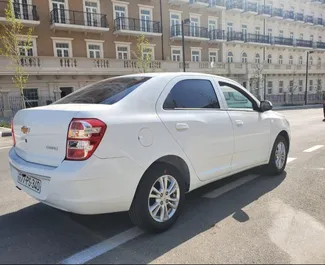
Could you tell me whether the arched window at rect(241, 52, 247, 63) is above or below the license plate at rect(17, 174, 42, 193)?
above

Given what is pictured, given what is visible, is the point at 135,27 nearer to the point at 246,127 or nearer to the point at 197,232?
the point at 246,127

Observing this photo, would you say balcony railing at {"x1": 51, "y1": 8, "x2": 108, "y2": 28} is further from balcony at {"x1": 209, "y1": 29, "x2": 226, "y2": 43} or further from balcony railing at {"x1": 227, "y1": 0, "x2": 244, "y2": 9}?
balcony railing at {"x1": 227, "y1": 0, "x2": 244, "y2": 9}

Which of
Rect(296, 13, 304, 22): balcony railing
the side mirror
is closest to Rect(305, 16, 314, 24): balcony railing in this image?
Rect(296, 13, 304, 22): balcony railing

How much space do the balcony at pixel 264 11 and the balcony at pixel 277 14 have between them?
0.69m

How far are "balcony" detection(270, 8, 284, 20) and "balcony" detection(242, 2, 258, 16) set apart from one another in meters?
3.51

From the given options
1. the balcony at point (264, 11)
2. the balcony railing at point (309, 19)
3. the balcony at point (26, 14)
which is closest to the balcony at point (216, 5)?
the balcony at point (264, 11)

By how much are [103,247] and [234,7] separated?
36950 mm

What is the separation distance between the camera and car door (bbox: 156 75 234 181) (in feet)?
10.3

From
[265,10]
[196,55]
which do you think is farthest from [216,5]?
[265,10]

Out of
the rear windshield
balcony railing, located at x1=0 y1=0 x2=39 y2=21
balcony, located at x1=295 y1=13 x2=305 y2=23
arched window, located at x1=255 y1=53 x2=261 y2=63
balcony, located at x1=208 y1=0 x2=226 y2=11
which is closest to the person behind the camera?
the rear windshield

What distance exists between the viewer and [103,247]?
2699 mm

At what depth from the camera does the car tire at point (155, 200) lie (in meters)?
2.81

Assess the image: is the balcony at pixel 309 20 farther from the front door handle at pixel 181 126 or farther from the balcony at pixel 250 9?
the front door handle at pixel 181 126

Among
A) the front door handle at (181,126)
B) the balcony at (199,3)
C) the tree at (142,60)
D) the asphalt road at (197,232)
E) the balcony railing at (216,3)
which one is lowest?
the asphalt road at (197,232)
